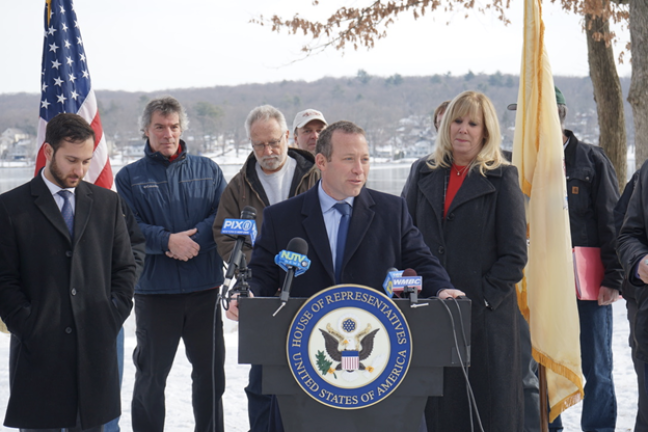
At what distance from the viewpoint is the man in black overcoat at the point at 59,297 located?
3.10 metres

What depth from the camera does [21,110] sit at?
25.3m

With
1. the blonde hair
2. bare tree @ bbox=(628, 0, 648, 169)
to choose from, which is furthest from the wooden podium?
bare tree @ bbox=(628, 0, 648, 169)

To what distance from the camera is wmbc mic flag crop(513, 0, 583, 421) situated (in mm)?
3824

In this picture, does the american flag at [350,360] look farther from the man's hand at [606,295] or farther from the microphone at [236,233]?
the man's hand at [606,295]

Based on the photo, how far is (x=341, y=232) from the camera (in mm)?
2891

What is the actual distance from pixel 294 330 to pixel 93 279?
151cm

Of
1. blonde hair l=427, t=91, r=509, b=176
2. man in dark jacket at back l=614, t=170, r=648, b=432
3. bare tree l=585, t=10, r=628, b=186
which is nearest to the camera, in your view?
man in dark jacket at back l=614, t=170, r=648, b=432

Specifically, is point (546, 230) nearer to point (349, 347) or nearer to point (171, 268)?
point (349, 347)

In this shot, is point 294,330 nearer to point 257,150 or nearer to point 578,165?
point 257,150

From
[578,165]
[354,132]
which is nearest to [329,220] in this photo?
[354,132]

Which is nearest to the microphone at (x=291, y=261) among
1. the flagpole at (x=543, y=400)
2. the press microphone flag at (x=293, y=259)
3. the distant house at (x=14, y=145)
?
the press microphone flag at (x=293, y=259)

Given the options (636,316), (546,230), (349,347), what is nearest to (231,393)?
(546,230)

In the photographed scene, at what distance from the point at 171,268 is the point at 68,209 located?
1.03 meters

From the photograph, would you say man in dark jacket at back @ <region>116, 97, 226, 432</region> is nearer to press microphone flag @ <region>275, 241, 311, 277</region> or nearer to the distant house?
press microphone flag @ <region>275, 241, 311, 277</region>
